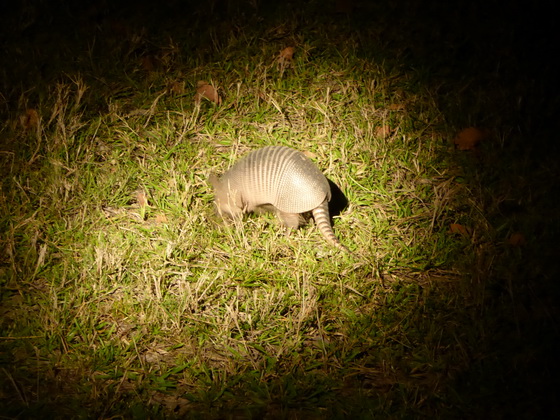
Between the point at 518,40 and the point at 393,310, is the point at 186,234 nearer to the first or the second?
the point at 393,310

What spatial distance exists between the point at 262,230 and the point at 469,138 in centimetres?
219

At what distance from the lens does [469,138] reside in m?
4.11

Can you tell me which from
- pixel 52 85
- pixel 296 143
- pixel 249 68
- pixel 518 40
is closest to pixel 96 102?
pixel 52 85

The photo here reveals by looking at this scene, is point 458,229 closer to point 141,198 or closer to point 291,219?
point 291,219

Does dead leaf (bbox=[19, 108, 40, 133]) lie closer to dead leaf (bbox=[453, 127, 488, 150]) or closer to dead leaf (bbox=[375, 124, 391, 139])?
dead leaf (bbox=[375, 124, 391, 139])

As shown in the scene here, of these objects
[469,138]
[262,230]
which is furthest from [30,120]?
[469,138]

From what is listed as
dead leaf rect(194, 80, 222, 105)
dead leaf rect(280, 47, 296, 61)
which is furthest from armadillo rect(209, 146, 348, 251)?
dead leaf rect(280, 47, 296, 61)

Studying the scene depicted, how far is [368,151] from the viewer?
4125 mm

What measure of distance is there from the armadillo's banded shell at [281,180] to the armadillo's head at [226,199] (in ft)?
0.18

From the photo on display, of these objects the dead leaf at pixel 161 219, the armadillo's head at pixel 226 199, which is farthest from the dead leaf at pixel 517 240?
the dead leaf at pixel 161 219

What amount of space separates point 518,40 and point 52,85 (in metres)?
5.20

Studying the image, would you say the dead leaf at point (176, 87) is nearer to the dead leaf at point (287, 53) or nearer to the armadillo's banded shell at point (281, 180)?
the dead leaf at point (287, 53)

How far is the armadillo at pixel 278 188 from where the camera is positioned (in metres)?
3.39

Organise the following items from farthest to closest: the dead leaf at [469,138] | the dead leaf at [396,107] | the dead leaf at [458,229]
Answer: the dead leaf at [396,107] < the dead leaf at [469,138] < the dead leaf at [458,229]
